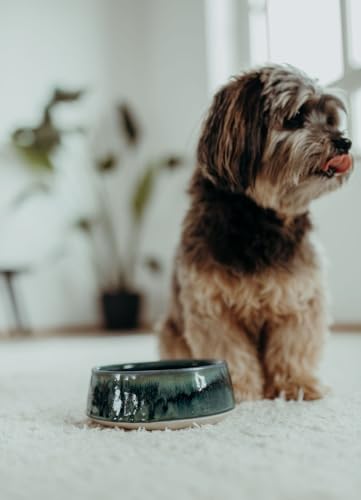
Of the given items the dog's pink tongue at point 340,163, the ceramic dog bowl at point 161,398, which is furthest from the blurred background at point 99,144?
the ceramic dog bowl at point 161,398

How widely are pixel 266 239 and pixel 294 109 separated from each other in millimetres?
304

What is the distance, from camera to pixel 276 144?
1665 mm

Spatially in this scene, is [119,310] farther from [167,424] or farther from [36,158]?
[167,424]

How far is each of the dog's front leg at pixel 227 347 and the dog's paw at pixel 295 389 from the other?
4 cm

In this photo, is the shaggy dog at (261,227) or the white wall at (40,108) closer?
the shaggy dog at (261,227)

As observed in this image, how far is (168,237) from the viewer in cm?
510

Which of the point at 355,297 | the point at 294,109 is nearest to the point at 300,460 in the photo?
the point at 294,109

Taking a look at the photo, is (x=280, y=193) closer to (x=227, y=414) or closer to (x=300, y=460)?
(x=227, y=414)

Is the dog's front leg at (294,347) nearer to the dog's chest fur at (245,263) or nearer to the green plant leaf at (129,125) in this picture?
the dog's chest fur at (245,263)

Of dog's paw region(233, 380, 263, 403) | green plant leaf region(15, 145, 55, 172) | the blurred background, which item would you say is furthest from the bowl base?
green plant leaf region(15, 145, 55, 172)

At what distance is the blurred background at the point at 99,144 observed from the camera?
4680 millimetres

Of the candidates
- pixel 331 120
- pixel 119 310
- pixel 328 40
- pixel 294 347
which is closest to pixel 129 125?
pixel 119 310

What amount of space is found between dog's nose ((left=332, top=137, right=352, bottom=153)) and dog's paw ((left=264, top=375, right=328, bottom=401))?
21.6 inches

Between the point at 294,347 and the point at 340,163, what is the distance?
1.49 feet
